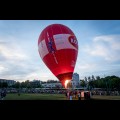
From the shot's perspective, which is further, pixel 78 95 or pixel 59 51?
pixel 78 95

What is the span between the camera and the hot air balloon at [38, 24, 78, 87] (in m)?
11.9

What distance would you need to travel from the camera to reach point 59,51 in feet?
39.2

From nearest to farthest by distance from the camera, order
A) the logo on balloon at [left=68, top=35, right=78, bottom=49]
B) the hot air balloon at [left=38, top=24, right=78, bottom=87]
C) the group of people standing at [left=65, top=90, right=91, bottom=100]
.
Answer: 1. the hot air balloon at [left=38, top=24, right=78, bottom=87]
2. the logo on balloon at [left=68, top=35, right=78, bottom=49]
3. the group of people standing at [left=65, top=90, right=91, bottom=100]

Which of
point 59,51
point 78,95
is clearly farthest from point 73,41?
point 78,95

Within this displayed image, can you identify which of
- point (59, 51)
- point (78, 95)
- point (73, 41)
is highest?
point (73, 41)

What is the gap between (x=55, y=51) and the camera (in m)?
12.0

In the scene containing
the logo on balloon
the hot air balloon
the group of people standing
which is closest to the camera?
the hot air balloon

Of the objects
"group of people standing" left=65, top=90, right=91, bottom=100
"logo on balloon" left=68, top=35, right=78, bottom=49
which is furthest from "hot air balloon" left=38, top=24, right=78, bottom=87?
"group of people standing" left=65, top=90, right=91, bottom=100

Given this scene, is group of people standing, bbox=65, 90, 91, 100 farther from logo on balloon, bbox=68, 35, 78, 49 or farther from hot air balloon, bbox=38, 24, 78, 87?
logo on balloon, bbox=68, 35, 78, 49

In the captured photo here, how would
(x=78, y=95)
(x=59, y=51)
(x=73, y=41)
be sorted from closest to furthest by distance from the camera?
(x=59, y=51), (x=73, y=41), (x=78, y=95)

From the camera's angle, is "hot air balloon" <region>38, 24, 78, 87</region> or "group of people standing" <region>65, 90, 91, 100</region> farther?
"group of people standing" <region>65, 90, 91, 100</region>

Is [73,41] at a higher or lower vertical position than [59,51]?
higher

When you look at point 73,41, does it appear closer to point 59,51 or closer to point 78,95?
point 59,51
